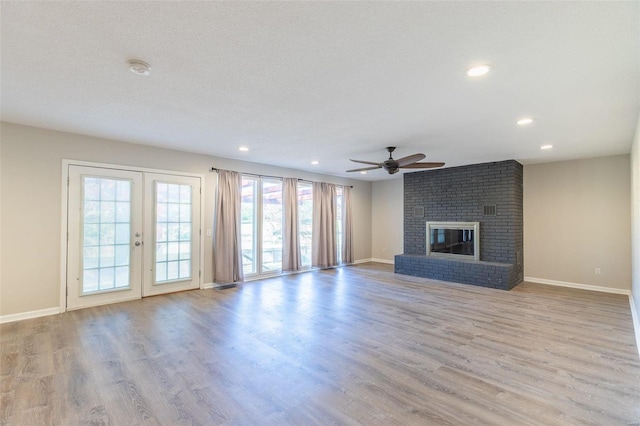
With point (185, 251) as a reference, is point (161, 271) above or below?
below

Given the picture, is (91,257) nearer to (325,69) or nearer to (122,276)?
(122,276)

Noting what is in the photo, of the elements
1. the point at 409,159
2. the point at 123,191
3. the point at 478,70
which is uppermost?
the point at 478,70

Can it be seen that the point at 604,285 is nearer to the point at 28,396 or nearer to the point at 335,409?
the point at 335,409

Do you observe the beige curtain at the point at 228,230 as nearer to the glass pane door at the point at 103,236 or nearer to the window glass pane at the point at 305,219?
the glass pane door at the point at 103,236

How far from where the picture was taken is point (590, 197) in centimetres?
568

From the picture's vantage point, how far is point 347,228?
846cm

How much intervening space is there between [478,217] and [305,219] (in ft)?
12.9

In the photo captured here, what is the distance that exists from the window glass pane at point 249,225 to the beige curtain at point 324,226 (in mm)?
1695

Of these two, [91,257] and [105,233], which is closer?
[91,257]

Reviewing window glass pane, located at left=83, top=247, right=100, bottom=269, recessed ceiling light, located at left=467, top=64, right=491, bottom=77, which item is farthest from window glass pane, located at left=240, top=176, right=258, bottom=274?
recessed ceiling light, located at left=467, top=64, right=491, bottom=77

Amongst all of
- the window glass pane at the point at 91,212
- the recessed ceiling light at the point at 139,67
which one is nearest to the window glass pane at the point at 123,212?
the window glass pane at the point at 91,212

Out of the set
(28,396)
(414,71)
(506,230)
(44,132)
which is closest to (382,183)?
(506,230)

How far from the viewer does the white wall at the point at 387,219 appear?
28.5ft

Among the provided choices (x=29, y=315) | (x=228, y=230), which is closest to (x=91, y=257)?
(x=29, y=315)
